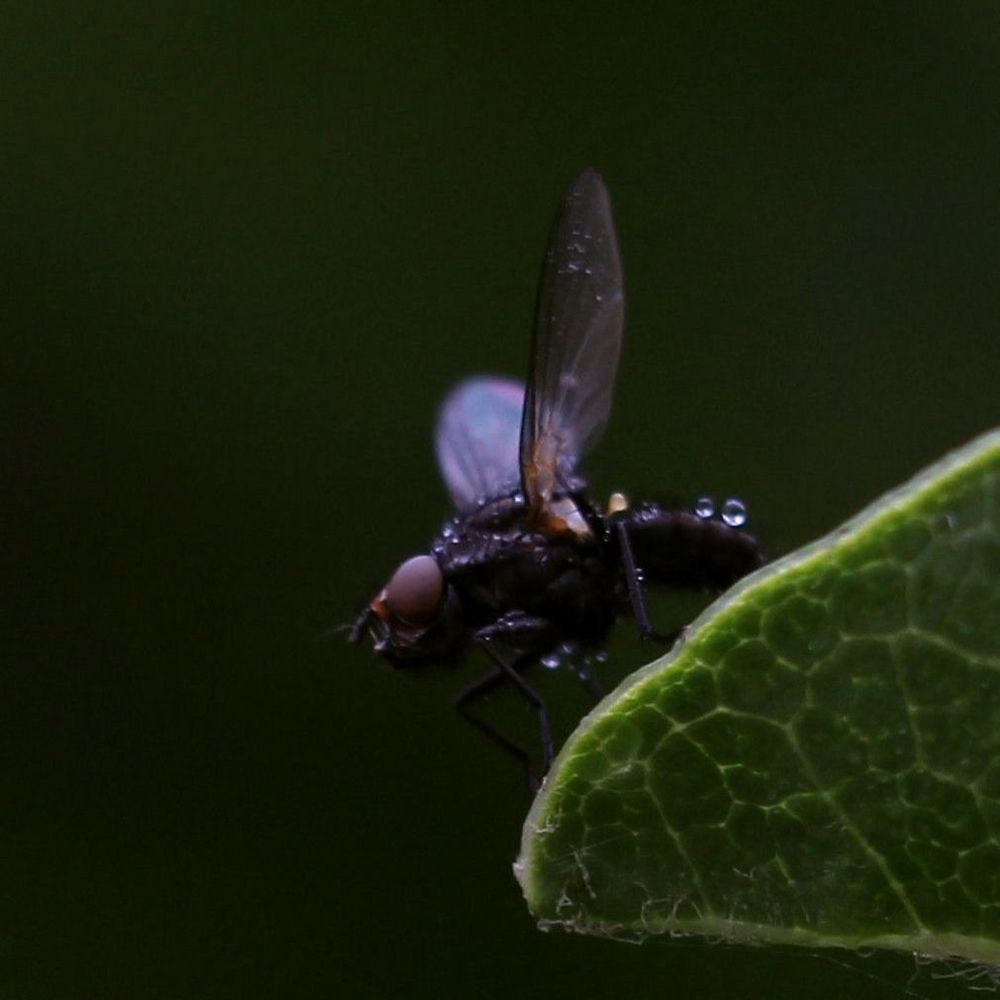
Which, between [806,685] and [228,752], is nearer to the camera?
[806,685]

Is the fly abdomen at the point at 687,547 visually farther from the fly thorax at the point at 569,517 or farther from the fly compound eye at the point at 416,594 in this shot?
the fly compound eye at the point at 416,594

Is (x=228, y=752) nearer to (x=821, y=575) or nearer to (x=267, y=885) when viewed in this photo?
(x=267, y=885)

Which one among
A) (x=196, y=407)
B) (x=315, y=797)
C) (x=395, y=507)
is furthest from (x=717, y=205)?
(x=315, y=797)

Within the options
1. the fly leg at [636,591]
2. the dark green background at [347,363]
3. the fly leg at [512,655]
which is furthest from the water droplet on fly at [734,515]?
the dark green background at [347,363]

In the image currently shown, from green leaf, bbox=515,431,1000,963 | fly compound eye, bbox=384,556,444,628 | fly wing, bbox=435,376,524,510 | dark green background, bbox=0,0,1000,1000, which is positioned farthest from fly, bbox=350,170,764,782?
dark green background, bbox=0,0,1000,1000

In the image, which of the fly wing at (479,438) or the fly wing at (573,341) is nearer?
the fly wing at (573,341)

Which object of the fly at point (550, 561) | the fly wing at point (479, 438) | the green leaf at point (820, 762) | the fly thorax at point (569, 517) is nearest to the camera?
the green leaf at point (820, 762)

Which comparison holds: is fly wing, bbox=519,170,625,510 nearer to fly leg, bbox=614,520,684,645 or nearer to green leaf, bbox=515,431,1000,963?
fly leg, bbox=614,520,684,645
